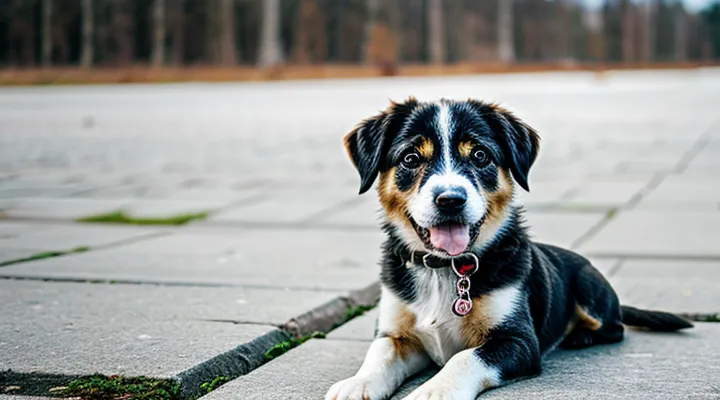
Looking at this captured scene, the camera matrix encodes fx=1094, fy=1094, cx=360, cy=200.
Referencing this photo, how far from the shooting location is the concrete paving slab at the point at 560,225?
816 centimetres

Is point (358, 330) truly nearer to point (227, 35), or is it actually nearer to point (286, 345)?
point (286, 345)

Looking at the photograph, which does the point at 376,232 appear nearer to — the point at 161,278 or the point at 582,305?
the point at 161,278

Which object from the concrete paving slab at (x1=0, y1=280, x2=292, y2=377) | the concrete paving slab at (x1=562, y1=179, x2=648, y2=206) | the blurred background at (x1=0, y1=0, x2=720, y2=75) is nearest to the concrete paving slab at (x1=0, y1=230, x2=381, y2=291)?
the concrete paving slab at (x1=0, y1=280, x2=292, y2=377)

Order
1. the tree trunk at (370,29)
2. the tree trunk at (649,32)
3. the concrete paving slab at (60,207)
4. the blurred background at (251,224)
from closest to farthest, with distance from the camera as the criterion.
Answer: the blurred background at (251,224)
the concrete paving slab at (60,207)
the tree trunk at (370,29)
the tree trunk at (649,32)

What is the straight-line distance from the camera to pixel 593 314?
516 cm

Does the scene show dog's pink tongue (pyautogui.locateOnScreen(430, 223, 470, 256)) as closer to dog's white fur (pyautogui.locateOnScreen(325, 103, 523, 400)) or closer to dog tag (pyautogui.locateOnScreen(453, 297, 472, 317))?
dog's white fur (pyautogui.locateOnScreen(325, 103, 523, 400))

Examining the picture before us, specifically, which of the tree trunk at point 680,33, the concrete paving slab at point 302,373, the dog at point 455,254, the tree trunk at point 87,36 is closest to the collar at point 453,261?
the dog at point 455,254

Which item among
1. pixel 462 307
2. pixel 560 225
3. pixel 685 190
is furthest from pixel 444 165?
pixel 685 190

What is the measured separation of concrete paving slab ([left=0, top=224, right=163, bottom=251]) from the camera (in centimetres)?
801

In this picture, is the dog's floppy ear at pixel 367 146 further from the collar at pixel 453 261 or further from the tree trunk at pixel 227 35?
the tree trunk at pixel 227 35

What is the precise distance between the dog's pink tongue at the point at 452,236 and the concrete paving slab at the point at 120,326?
104 centimetres

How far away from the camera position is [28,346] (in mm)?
4758

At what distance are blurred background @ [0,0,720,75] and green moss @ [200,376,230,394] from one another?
5458cm

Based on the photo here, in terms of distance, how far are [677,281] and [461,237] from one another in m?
2.66
